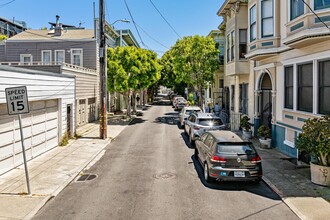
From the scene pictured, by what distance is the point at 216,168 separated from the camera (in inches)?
385

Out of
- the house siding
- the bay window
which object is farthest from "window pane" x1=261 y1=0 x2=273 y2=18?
the house siding

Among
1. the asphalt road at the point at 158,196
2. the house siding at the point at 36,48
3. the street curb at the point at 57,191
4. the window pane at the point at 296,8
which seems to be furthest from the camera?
the house siding at the point at 36,48

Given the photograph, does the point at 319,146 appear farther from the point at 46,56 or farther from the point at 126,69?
the point at 46,56

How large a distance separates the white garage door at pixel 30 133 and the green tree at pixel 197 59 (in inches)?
598

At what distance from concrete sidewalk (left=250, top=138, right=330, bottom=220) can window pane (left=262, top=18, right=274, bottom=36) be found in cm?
629

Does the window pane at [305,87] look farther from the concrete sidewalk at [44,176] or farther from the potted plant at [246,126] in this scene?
the concrete sidewalk at [44,176]

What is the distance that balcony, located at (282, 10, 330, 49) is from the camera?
35.1 ft

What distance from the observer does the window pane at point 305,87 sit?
12609 millimetres

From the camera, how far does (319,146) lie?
9656 millimetres

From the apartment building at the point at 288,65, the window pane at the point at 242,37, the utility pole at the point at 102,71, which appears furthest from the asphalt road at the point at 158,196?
the window pane at the point at 242,37

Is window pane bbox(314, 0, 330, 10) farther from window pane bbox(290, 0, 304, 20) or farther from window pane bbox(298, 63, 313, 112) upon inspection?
window pane bbox(298, 63, 313, 112)

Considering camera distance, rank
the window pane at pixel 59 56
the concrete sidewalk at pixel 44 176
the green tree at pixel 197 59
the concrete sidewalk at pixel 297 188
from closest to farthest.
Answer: the concrete sidewalk at pixel 297 188 → the concrete sidewalk at pixel 44 176 → the green tree at pixel 197 59 → the window pane at pixel 59 56

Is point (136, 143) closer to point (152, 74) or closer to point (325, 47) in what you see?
point (325, 47)

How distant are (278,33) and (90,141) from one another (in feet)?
38.6
